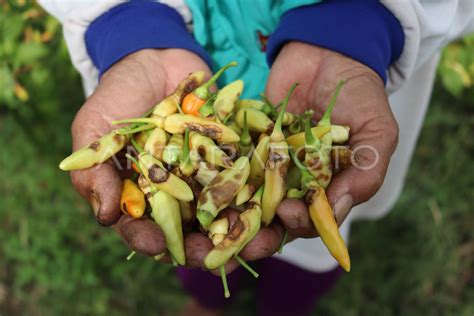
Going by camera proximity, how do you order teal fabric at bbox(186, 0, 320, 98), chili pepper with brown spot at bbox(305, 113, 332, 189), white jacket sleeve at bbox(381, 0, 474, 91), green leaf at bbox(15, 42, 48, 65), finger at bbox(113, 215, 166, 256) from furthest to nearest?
1. green leaf at bbox(15, 42, 48, 65)
2. teal fabric at bbox(186, 0, 320, 98)
3. white jacket sleeve at bbox(381, 0, 474, 91)
4. chili pepper with brown spot at bbox(305, 113, 332, 189)
5. finger at bbox(113, 215, 166, 256)

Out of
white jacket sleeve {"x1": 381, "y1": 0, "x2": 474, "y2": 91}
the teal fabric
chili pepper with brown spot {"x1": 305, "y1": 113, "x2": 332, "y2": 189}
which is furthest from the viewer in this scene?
the teal fabric

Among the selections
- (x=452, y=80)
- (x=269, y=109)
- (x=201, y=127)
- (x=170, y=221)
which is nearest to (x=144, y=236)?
(x=170, y=221)

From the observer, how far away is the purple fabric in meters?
1.87

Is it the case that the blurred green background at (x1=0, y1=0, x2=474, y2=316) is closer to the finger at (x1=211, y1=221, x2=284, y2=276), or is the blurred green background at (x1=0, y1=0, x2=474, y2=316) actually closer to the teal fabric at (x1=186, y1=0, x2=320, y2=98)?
the teal fabric at (x1=186, y1=0, x2=320, y2=98)

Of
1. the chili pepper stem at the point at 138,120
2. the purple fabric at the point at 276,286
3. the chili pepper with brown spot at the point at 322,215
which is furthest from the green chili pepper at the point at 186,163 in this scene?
the purple fabric at the point at 276,286

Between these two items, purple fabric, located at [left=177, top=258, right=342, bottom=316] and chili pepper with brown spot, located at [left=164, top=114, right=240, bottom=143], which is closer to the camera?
chili pepper with brown spot, located at [left=164, top=114, right=240, bottom=143]

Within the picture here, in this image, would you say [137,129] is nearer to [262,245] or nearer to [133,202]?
[133,202]

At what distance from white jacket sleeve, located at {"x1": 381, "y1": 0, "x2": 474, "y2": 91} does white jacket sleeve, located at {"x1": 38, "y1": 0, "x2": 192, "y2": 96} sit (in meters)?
0.49

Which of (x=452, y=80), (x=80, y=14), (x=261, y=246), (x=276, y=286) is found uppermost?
(x=80, y=14)

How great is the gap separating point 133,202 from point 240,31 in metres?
0.52

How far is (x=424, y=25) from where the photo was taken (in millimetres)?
1224

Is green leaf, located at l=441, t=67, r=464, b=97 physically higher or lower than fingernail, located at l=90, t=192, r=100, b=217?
lower

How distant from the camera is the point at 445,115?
7.77 ft

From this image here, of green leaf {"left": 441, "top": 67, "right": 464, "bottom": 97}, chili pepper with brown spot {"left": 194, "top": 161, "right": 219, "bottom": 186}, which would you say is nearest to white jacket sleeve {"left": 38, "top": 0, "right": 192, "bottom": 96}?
chili pepper with brown spot {"left": 194, "top": 161, "right": 219, "bottom": 186}
